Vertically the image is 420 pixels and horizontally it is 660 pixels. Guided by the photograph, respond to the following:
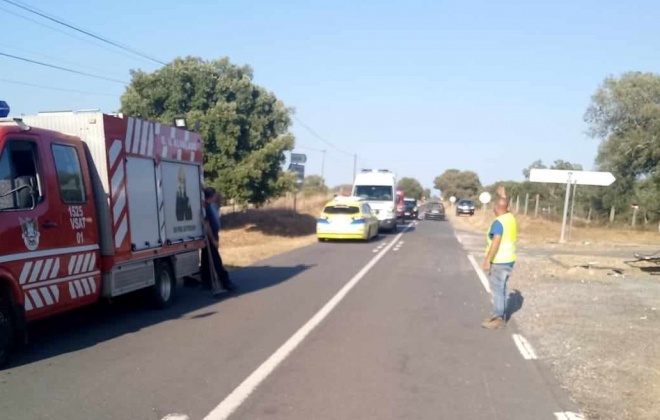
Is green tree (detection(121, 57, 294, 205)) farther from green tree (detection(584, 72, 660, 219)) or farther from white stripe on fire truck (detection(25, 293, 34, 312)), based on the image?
white stripe on fire truck (detection(25, 293, 34, 312))

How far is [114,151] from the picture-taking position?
9.80 m

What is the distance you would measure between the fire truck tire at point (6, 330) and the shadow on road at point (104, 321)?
0.59ft

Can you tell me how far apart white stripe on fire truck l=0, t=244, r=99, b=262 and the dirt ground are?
5.86 metres

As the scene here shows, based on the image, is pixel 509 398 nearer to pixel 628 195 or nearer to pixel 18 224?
pixel 18 224

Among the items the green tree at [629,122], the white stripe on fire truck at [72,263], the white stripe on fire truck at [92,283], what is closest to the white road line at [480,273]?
the white stripe on fire truck at [92,283]

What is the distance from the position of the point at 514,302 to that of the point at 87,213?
25.9 ft

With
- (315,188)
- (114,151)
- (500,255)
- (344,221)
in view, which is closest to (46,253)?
(114,151)

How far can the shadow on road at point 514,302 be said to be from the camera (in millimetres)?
12195

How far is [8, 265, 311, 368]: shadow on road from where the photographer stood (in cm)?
871

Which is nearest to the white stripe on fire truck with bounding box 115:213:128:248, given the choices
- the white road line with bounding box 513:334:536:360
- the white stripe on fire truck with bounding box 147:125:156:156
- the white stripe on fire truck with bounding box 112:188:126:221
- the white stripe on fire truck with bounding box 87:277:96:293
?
the white stripe on fire truck with bounding box 112:188:126:221

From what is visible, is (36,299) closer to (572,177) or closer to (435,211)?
(572,177)

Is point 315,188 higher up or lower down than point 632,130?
lower down

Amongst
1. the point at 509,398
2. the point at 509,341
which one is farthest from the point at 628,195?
the point at 509,398

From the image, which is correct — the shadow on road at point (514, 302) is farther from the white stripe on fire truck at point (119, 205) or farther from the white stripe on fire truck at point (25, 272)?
the white stripe on fire truck at point (25, 272)
